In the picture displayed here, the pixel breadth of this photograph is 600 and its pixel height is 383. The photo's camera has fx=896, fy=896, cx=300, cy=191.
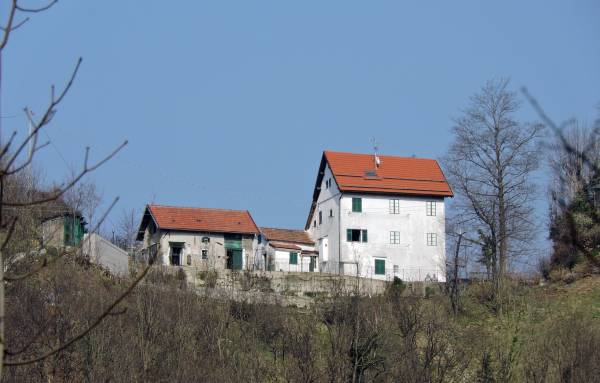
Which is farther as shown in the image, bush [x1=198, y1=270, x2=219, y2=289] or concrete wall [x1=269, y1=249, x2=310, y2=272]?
concrete wall [x1=269, y1=249, x2=310, y2=272]

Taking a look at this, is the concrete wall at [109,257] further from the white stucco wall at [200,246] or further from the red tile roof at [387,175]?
the red tile roof at [387,175]

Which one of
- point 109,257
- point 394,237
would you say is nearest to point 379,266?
point 394,237

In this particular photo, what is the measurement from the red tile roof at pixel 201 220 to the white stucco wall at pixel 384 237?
4.94 m

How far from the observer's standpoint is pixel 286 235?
57.3 m

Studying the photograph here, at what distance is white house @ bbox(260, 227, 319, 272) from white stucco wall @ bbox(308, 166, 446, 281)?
2.28ft

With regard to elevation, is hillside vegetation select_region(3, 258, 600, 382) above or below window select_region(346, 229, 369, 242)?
below

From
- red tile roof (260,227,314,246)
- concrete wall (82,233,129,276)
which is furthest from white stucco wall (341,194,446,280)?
concrete wall (82,233,129,276)

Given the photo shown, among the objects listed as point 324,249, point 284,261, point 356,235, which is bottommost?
point 284,261

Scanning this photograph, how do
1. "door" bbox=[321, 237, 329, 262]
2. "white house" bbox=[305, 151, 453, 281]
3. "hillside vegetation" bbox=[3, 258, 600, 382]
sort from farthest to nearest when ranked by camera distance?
"door" bbox=[321, 237, 329, 262] < "white house" bbox=[305, 151, 453, 281] < "hillside vegetation" bbox=[3, 258, 600, 382]

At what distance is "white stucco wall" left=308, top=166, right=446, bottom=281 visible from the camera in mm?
Answer: 53812

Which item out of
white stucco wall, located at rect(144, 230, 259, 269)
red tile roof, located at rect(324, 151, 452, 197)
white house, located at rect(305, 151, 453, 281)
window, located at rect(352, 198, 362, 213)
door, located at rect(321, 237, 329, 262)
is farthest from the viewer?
red tile roof, located at rect(324, 151, 452, 197)

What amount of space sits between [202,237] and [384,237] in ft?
36.5

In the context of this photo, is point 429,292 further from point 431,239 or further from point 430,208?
point 430,208

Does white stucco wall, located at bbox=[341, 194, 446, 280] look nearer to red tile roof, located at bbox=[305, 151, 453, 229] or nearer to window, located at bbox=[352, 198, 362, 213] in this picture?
window, located at bbox=[352, 198, 362, 213]
